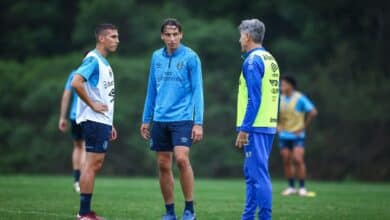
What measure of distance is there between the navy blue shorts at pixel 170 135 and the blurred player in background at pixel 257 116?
3.67 feet

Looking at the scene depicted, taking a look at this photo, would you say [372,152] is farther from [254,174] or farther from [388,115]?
[254,174]

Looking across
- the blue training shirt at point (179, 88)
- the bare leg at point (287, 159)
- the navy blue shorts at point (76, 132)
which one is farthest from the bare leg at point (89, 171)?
the bare leg at point (287, 159)

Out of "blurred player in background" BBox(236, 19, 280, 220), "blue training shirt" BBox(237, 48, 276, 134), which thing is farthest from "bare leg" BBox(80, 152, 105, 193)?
"blue training shirt" BBox(237, 48, 276, 134)

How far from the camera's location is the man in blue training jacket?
10.5m

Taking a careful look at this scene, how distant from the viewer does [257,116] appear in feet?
30.7

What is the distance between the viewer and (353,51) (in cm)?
3678

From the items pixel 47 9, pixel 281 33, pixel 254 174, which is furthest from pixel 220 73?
pixel 254 174

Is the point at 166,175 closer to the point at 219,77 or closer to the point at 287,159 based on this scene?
the point at 287,159

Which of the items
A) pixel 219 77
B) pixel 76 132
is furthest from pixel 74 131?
pixel 219 77

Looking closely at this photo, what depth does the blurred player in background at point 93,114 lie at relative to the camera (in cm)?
1017

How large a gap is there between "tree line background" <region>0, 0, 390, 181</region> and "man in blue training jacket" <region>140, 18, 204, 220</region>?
24.9 meters

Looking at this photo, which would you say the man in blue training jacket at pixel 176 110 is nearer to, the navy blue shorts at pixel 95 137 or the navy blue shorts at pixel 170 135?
the navy blue shorts at pixel 170 135

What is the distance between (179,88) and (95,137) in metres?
1.21

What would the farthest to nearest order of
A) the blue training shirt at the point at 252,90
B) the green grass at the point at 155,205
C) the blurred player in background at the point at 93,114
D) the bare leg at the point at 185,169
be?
the green grass at the point at 155,205 → the bare leg at the point at 185,169 → the blurred player in background at the point at 93,114 → the blue training shirt at the point at 252,90
